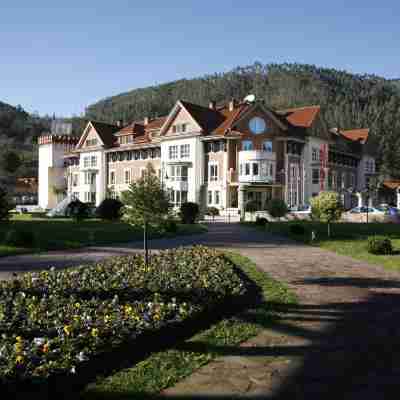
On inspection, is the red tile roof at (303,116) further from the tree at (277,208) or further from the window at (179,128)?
the tree at (277,208)

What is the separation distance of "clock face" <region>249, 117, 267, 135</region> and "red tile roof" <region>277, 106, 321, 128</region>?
23.0ft

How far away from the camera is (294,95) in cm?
14325

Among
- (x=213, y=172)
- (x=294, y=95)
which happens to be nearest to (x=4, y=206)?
(x=213, y=172)

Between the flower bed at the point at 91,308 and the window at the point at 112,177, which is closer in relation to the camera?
the flower bed at the point at 91,308

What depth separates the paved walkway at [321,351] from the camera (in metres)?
4.83

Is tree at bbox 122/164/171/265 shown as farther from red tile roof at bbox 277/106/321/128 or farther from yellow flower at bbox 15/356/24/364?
red tile roof at bbox 277/106/321/128

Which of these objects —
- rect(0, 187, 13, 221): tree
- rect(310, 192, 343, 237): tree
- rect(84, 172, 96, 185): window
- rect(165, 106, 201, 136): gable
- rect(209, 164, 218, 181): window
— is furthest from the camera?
rect(84, 172, 96, 185): window

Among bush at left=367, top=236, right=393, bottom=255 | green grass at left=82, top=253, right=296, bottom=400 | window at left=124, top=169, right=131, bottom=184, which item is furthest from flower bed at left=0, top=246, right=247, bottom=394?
window at left=124, top=169, right=131, bottom=184

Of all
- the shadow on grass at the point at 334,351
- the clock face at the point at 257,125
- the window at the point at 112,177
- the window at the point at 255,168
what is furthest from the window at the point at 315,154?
the shadow on grass at the point at 334,351

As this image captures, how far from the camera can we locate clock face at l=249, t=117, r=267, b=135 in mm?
52662

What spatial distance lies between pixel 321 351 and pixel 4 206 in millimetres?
14689

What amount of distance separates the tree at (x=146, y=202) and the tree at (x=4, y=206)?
23.4 ft

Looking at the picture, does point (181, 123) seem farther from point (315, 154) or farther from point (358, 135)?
point (358, 135)

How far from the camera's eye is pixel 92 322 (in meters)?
6.36
